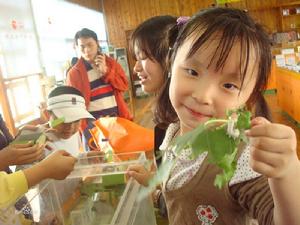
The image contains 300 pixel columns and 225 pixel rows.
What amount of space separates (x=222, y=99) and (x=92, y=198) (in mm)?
726

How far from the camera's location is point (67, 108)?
175 centimetres

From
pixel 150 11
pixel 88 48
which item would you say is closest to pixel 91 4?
pixel 150 11

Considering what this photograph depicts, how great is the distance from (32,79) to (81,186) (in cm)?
342

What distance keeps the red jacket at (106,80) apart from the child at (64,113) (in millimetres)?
720

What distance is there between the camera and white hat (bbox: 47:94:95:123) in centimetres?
173

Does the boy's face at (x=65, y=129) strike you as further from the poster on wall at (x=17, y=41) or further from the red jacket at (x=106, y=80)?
the poster on wall at (x=17, y=41)

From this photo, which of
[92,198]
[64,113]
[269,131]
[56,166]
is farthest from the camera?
[64,113]

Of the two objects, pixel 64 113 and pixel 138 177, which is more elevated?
pixel 64 113

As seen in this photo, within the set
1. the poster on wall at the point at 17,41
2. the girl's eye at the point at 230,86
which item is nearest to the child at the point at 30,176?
the girl's eye at the point at 230,86

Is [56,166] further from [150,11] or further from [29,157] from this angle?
[150,11]

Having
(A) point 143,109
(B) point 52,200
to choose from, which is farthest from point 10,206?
(A) point 143,109

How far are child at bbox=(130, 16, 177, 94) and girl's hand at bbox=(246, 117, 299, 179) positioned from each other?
0.85 metres

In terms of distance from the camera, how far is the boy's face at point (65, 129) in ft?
5.97

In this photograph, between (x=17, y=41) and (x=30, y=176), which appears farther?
(x=17, y=41)
